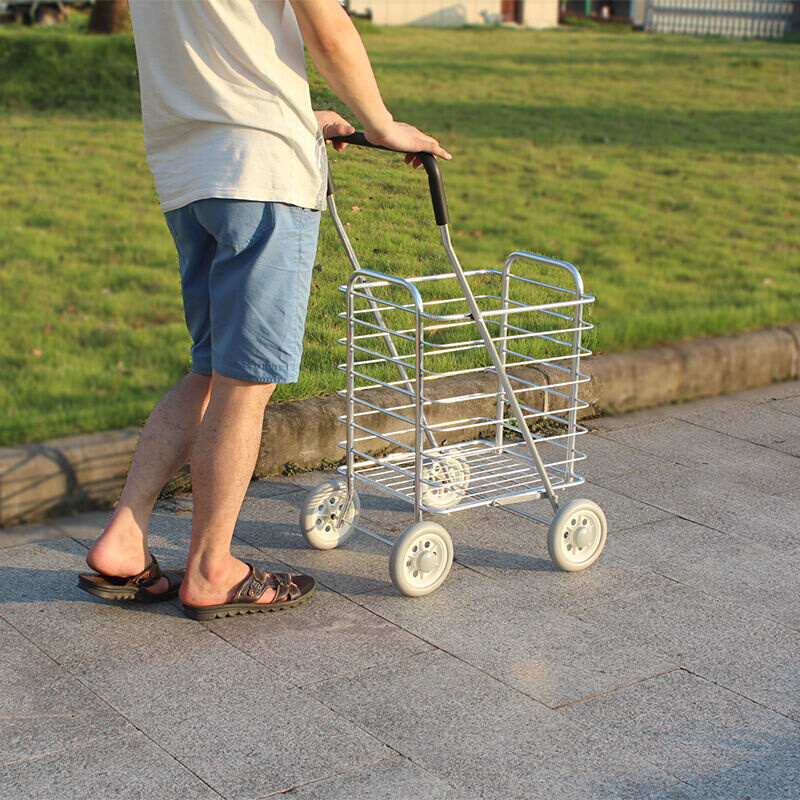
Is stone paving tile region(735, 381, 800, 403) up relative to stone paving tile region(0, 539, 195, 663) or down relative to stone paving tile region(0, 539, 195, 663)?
up

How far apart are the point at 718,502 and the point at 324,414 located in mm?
1532

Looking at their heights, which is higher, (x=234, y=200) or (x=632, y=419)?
(x=234, y=200)

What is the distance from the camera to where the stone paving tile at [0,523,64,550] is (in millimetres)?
3906

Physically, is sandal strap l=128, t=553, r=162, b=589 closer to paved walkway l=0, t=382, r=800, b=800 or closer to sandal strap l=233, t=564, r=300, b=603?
paved walkway l=0, t=382, r=800, b=800

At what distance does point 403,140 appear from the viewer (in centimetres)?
326

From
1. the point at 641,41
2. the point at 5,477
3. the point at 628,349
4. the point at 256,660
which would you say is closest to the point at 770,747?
the point at 256,660

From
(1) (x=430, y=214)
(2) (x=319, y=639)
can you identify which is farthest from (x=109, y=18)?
(2) (x=319, y=639)

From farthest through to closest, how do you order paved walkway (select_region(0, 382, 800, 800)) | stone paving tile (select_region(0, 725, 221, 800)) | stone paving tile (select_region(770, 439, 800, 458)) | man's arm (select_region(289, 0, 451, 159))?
stone paving tile (select_region(770, 439, 800, 458)) < man's arm (select_region(289, 0, 451, 159)) < paved walkway (select_region(0, 382, 800, 800)) < stone paving tile (select_region(0, 725, 221, 800))

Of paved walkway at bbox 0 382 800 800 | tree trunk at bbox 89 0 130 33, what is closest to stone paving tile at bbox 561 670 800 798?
paved walkway at bbox 0 382 800 800

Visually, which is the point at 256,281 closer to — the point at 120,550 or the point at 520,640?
the point at 120,550

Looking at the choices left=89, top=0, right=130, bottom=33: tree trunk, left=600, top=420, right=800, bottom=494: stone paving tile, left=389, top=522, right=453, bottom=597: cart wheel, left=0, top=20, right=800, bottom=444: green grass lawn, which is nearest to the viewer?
left=389, top=522, right=453, bottom=597: cart wheel

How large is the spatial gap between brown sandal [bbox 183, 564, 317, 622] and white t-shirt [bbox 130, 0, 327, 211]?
1.08 metres

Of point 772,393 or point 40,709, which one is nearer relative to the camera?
point 40,709

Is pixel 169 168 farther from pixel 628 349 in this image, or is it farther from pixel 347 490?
pixel 628 349
